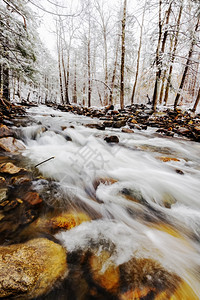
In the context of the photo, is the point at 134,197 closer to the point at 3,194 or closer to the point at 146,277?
the point at 146,277

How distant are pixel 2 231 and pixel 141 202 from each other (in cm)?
186

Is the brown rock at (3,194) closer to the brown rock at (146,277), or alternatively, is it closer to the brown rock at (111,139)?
the brown rock at (146,277)

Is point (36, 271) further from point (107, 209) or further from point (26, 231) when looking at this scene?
point (107, 209)

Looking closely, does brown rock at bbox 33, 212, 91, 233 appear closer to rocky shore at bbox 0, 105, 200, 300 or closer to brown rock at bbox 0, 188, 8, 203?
rocky shore at bbox 0, 105, 200, 300

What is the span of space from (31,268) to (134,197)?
166cm

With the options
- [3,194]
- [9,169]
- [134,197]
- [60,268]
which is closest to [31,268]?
[60,268]

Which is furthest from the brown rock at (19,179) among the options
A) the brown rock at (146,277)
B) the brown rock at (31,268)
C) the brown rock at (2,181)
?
the brown rock at (146,277)

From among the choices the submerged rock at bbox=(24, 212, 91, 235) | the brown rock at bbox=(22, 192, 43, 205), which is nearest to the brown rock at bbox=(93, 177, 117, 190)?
the submerged rock at bbox=(24, 212, 91, 235)

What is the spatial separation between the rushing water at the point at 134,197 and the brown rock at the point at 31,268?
0.19 meters

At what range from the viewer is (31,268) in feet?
3.46

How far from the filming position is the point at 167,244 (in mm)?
1536

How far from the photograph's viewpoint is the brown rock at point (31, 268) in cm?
92

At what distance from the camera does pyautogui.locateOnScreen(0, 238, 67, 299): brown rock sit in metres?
0.92

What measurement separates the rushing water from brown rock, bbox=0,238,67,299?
0.19m
